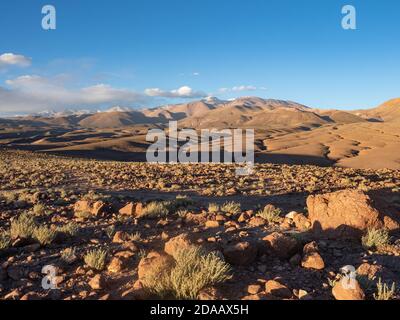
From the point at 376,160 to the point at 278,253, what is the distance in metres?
44.7

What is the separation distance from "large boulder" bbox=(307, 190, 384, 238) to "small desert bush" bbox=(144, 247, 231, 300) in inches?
130

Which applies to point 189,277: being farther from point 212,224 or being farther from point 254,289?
point 212,224

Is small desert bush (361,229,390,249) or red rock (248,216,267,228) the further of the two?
red rock (248,216,267,228)

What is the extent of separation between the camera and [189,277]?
5.45 meters

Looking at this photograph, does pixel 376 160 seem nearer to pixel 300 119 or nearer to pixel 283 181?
pixel 283 181

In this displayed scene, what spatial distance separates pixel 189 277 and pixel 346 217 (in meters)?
4.33

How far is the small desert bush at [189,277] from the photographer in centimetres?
526

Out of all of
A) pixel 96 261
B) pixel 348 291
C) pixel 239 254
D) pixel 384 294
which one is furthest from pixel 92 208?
pixel 384 294

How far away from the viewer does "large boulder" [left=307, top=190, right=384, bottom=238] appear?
8.08 metres

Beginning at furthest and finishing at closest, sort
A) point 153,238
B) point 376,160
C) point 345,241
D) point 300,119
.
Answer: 1. point 300,119
2. point 376,160
3. point 153,238
4. point 345,241

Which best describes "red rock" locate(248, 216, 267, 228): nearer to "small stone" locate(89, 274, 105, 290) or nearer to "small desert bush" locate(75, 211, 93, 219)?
"small desert bush" locate(75, 211, 93, 219)

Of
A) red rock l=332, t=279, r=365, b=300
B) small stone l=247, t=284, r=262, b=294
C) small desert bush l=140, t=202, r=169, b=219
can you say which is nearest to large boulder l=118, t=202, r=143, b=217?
small desert bush l=140, t=202, r=169, b=219
